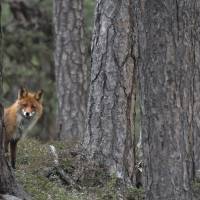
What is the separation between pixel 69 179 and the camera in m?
10.6

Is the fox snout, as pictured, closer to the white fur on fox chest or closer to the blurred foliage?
the white fur on fox chest

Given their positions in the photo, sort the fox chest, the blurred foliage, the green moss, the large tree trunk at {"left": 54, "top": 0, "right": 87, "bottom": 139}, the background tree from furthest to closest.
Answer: the blurred foliage, the large tree trunk at {"left": 54, "top": 0, "right": 87, "bottom": 139}, the fox chest, the green moss, the background tree

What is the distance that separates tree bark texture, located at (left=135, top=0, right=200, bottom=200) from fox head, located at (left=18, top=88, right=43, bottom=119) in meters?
4.73

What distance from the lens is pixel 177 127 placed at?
7461 millimetres

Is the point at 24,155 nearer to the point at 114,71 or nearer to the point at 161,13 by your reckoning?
the point at 114,71

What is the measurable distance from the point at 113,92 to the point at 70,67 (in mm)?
6014

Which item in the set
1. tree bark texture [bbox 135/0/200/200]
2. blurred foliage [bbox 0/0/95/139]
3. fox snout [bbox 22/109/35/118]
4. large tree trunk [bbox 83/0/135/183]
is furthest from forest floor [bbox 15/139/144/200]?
blurred foliage [bbox 0/0/95/139]

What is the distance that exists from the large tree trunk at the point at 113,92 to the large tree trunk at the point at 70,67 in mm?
5757

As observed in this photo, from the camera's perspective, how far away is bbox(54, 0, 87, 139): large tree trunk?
54.2ft

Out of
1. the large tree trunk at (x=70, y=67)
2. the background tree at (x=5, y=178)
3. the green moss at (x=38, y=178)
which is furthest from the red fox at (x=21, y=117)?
the large tree trunk at (x=70, y=67)

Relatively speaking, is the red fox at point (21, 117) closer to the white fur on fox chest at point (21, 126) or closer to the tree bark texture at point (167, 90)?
the white fur on fox chest at point (21, 126)

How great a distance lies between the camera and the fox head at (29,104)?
12031 millimetres

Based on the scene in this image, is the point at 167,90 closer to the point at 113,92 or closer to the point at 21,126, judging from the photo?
the point at 113,92

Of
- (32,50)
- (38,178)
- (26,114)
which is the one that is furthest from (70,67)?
(32,50)
